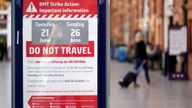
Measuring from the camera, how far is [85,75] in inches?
269

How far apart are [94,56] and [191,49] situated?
20.6 meters

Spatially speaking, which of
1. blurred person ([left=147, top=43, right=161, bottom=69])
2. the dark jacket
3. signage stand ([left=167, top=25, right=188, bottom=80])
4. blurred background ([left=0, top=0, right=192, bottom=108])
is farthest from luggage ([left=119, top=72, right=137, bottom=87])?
blurred person ([left=147, top=43, right=161, bottom=69])

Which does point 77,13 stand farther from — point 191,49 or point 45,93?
point 191,49

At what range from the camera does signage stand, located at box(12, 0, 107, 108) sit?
6832 mm

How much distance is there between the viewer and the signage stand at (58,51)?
683 centimetres

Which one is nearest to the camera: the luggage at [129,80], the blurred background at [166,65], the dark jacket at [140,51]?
the blurred background at [166,65]

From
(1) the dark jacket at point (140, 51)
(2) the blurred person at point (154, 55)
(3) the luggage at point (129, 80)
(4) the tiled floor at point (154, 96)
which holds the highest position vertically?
(1) the dark jacket at point (140, 51)

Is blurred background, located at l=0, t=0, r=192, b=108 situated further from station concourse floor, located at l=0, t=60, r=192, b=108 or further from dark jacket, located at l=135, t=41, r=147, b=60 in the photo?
dark jacket, located at l=135, t=41, r=147, b=60

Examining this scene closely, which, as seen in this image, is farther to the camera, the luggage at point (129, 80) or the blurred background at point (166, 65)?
the luggage at point (129, 80)

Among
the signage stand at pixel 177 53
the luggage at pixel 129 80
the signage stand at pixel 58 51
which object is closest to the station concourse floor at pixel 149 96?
the luggage at pixel 129 80

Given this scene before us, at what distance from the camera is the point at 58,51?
687cm

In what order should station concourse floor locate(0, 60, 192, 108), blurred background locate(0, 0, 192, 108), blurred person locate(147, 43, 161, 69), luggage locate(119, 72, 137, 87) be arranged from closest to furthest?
station concourse floor locate(0, 60, 192, 108)
blurred background locate(0, 0, 192, 108)
luggage locate(119, 72, 137, 87)
blurred person locate(147, 43, 161, 69)

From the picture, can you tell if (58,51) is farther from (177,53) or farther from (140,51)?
(177,53)

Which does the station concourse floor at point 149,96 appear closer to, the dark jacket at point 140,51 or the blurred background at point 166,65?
the blurred background at point 166,65
